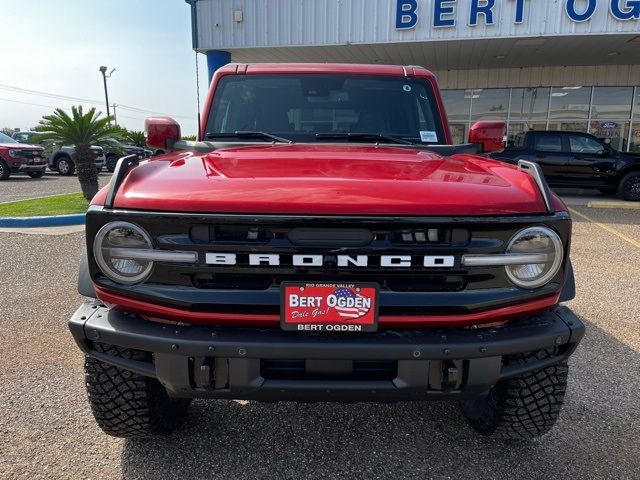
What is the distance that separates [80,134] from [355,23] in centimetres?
713

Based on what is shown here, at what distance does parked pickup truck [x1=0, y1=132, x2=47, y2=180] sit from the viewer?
628 inches

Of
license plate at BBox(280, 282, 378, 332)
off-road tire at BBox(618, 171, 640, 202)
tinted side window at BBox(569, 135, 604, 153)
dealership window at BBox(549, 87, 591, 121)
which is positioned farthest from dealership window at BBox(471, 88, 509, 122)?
license plate at BBox(280, 282, 378, 332)

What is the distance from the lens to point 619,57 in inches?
560

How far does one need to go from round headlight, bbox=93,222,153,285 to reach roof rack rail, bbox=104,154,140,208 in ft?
0.34

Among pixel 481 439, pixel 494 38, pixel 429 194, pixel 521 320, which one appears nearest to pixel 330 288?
pixel 429 194

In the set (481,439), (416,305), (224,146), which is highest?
(224,146)

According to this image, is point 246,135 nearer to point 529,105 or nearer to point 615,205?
point 615,205

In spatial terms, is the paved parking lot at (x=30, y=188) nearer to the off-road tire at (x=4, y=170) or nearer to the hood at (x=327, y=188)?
the off-road tire at (x=4, y=170)

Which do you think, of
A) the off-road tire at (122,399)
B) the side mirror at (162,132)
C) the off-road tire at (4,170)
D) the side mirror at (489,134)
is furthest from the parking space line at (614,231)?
the off-road tire at (4,170)

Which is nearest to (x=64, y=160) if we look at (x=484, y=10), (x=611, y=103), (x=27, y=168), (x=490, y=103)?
(x=27, y=168)

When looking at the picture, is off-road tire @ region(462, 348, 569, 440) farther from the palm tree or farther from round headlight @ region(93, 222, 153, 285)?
the palm tree

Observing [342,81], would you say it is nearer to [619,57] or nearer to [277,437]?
[277,437]

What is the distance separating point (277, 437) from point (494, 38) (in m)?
11.9

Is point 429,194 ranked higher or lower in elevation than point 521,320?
higher
